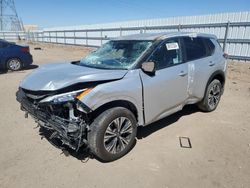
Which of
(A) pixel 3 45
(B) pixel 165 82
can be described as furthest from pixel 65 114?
(A) pixel 3 45

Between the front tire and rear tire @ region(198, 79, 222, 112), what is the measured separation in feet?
7.58

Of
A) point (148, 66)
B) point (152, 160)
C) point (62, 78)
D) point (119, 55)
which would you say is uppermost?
point (119, 55)

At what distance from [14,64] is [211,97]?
9.41 m

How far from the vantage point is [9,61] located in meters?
10.7

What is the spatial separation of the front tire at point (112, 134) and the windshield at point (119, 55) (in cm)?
81

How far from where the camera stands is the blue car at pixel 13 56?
10.5 m

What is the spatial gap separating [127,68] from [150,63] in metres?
0.36

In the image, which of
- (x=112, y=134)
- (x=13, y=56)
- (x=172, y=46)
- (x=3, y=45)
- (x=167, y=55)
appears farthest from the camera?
(x=13, y=56)

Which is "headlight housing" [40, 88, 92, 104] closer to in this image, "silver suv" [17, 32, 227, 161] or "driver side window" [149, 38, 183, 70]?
"silver suv" [17, 32, 227, 161]

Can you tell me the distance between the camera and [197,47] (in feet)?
15.4

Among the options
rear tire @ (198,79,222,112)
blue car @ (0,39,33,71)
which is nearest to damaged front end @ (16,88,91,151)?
rear tire @ (198,79,222,112)

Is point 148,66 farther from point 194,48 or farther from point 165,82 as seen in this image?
point 194,48

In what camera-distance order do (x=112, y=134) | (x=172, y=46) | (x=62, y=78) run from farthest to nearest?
(x=172, y=46) → (x=112, y=134) → (x=62, y=78)

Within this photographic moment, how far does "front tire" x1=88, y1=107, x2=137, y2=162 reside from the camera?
3.07m
